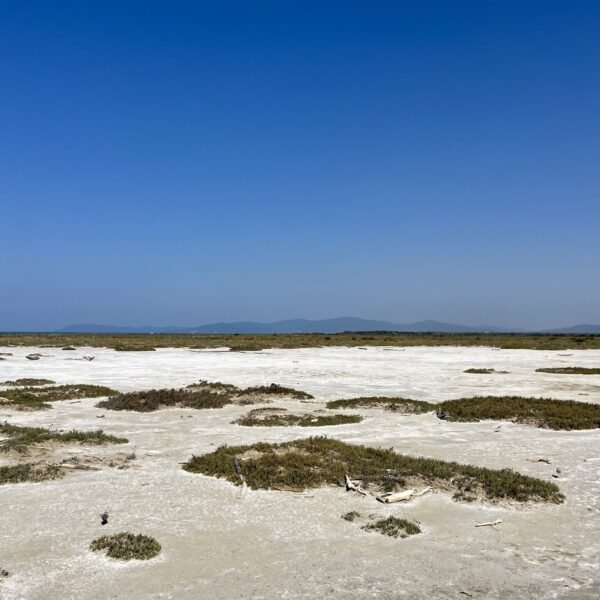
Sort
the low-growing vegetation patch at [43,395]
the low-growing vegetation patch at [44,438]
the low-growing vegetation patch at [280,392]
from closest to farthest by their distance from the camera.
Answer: the low-growing vegetation patch at [44,438] → the low-growing vegetation patch at [43,395] → the low-growing vegetation patch at [280,392]

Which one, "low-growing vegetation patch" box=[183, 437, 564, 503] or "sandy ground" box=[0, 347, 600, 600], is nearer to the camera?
"sandy ground" box=[0, 347, 600, 600]

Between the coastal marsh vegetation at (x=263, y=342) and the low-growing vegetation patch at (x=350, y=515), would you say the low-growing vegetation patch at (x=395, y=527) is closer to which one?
the low-growing vegetation patch at (x=350, y=515)

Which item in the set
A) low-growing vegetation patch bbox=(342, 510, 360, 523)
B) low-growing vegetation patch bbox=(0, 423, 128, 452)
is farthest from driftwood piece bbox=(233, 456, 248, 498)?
low-growing vegetation patch bbox=(0, 423, 128, 452)

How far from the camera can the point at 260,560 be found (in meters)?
8.95

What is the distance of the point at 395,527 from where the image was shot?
10.2 meters

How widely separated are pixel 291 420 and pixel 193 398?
631cm

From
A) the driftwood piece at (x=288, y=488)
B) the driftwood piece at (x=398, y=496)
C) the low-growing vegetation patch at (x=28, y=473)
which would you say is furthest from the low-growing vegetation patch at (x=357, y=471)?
the low-growing vegetation patch at (x=28, y=473)

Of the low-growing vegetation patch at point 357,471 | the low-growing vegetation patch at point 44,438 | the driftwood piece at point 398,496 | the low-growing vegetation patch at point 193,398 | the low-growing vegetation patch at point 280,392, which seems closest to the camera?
the driftwood piece at point 398,496

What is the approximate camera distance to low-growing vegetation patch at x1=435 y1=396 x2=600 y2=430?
20656 millimetres

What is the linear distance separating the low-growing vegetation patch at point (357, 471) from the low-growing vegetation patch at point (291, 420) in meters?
4.69

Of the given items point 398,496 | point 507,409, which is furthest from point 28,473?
point 507,409

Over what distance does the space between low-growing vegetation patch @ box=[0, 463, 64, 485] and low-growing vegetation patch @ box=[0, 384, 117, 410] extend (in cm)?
1044

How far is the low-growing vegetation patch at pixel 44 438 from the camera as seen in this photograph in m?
16.1

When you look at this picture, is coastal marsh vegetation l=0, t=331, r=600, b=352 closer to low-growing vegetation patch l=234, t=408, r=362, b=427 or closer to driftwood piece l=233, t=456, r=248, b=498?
low-growing vegetation patch l=234, t=408, r=362, b=427
